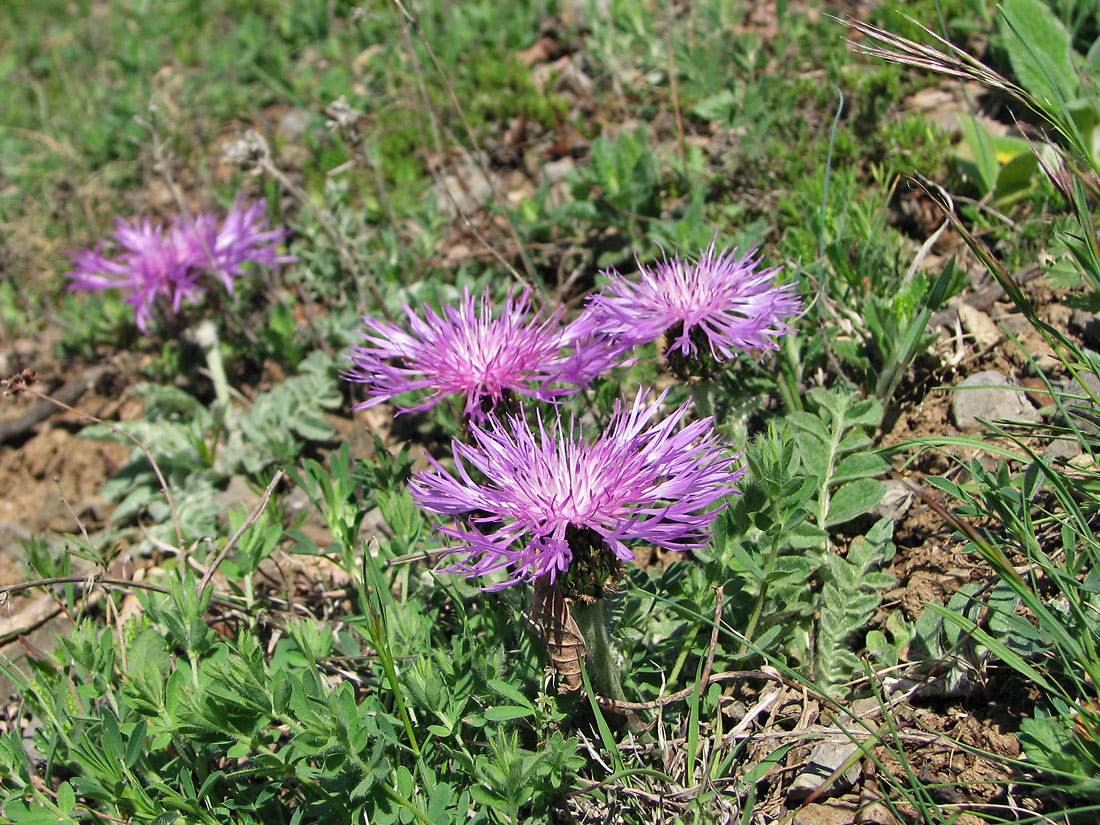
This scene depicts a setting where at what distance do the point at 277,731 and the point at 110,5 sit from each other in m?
7.26

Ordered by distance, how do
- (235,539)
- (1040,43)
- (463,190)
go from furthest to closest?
(463,190) < (1040,43) < (235,539)

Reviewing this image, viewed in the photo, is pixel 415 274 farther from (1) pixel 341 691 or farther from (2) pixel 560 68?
(1) pixel 341 691

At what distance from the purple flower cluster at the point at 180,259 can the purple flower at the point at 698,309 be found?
218 centimetres

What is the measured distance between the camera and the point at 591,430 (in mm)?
2904

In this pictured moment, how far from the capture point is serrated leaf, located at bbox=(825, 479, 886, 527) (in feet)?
8.42

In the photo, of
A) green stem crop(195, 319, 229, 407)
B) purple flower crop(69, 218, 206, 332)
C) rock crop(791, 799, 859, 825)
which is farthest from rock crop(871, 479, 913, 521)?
purple flower crop(69, 218, 206, 332)

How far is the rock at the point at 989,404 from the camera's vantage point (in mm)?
2936

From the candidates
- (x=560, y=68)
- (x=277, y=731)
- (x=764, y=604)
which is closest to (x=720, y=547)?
(x=764, y=604)

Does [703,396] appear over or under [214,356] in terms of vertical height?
over

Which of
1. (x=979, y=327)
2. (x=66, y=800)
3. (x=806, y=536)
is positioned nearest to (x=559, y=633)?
(x=806, y=536)

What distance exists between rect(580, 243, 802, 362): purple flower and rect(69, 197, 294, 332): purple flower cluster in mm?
2181

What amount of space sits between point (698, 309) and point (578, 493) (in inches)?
31.8

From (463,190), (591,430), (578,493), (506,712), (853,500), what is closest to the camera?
(578,493)

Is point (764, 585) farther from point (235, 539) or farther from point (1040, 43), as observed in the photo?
point (1040, 43)
